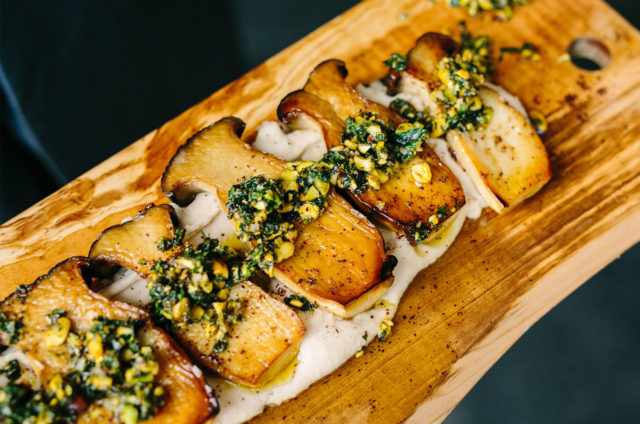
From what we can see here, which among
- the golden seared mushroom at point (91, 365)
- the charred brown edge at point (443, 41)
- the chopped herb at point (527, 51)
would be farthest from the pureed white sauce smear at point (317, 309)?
the chopped herb at point (527, 51)

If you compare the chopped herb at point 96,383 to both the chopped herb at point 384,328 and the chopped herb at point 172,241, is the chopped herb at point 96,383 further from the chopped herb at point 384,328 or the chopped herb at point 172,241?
the chopped herb at point 384,328

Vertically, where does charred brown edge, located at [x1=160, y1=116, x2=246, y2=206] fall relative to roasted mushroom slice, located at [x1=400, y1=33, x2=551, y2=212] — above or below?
above

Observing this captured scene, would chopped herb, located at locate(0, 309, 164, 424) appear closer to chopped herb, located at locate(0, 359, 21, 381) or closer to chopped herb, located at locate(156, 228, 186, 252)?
chopped herb, located at locate(0, 359, 21, 381)

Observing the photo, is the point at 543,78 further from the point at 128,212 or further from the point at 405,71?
the point at 128,212

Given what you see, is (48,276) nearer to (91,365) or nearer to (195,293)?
(91,365)

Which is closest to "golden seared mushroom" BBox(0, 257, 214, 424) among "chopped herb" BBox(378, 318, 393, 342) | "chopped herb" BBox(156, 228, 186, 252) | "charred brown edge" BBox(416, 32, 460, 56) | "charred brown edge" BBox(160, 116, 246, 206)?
"chopped herb" BBox(156, 228, 186, 252)

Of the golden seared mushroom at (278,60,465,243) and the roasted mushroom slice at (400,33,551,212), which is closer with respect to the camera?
the golden seared mushroom at (278,60,465,243)
